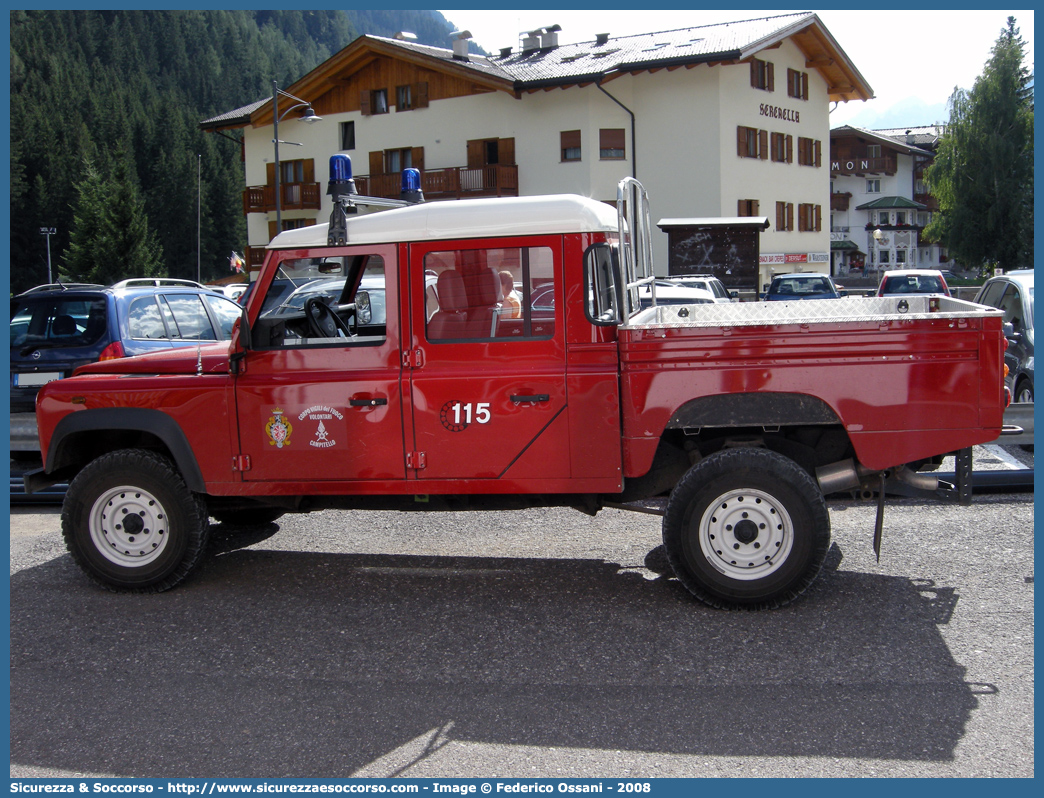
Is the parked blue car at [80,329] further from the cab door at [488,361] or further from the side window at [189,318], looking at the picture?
the cab door at [488,361]

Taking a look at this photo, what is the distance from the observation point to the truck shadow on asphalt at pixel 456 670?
3934 millimetres

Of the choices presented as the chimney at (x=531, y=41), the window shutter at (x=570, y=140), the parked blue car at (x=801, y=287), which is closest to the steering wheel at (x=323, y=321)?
the parked blue car at (x=801, y=287)

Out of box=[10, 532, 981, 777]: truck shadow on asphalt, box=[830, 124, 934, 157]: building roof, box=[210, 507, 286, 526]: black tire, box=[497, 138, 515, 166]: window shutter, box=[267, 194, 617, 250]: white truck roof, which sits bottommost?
box=[10, 532, 981, 777]: truck shadow on asphalt

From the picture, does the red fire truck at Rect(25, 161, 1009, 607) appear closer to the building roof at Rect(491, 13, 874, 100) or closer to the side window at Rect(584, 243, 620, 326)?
the side window at Rect(584, 243, 620, 326)

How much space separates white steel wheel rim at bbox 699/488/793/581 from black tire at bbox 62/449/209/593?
3071 mm

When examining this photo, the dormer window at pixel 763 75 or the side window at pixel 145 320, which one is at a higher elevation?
the dormer window at pixel 763 75

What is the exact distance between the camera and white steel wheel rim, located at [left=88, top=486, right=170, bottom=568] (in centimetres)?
597

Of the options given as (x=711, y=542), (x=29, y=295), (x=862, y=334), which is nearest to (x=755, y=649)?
(x=711, y=542)

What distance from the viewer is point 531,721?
4117mm

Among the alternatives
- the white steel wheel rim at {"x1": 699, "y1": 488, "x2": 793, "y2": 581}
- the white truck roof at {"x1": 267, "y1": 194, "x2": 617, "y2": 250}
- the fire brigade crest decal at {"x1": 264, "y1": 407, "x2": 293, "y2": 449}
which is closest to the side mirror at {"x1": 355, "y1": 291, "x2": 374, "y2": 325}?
the white truck roof at {"x1": 267, "y1": 194, "x2": 617, "y2": 250}

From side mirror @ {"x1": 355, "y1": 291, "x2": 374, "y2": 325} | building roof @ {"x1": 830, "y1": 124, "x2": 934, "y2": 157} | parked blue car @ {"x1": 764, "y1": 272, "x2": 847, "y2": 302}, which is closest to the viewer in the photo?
side mirror @ {"x1": 355, "y1": 291, "x2": 374, "y2": 325}

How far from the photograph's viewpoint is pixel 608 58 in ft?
140

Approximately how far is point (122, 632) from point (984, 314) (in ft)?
16.1

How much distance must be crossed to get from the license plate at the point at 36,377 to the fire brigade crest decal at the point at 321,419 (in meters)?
5.64
